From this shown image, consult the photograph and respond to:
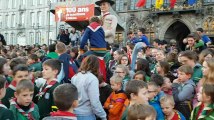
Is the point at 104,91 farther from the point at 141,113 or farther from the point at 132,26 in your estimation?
the point at 132,26

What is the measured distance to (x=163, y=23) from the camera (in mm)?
A: 34125

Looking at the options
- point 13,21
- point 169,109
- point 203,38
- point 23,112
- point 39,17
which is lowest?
point 169,109

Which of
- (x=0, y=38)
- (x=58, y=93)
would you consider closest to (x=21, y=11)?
(x=0, y=38)

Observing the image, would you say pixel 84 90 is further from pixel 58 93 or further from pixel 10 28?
pixel 10 28

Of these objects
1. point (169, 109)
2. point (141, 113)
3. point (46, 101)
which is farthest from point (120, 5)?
point (141, 113)

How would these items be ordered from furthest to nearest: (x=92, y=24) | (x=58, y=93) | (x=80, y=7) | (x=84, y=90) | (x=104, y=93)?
(x=80, y=7) < (x=92, y=24) < (x=104, y=93) < (x=84, y=90) < (x=58, y=93)

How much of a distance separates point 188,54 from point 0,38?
42.2ft

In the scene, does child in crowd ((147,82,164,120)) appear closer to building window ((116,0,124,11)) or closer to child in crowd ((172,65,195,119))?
child in crowd ((172,65,195,119))

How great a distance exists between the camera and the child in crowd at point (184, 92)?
6.29 m

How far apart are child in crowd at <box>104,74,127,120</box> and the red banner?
20514mm

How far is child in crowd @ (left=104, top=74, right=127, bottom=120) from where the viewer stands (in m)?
6.26

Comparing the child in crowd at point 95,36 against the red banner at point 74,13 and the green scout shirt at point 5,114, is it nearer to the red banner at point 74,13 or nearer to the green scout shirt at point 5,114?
the green scout shirt at point 5,114

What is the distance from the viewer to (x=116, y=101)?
6.31 m

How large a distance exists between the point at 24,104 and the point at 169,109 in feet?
7.76
